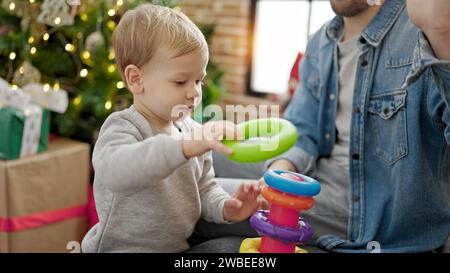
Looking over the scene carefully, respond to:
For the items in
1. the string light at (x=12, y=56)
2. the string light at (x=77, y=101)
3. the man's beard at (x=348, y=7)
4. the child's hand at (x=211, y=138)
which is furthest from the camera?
the string light at (x=77, y=101)

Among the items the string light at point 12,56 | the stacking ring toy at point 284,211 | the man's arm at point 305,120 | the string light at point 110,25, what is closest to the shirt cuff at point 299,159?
the man's arm at point 305,120

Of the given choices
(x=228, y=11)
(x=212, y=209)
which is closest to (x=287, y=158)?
(x=212, y=209)

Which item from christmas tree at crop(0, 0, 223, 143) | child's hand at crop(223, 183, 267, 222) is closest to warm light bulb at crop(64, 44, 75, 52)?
christmas tree at crop(0, 0, 223, 143)

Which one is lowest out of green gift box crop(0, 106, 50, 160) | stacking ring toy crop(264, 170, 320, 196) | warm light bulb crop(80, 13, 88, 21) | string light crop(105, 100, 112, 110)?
green gift box crop(0, 106, 50, 160)

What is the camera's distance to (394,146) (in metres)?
0.82

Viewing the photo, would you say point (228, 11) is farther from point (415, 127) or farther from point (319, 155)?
point (415, 127)

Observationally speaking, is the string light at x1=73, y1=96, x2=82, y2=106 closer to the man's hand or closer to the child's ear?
the child's ear

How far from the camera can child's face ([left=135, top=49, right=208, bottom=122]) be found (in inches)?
24.3

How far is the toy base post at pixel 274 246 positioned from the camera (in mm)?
648

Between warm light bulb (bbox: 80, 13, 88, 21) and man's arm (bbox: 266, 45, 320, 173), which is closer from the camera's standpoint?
warm light bulb (bbox: 80, 13, 88, 21)

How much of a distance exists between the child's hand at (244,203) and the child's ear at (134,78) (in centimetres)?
18

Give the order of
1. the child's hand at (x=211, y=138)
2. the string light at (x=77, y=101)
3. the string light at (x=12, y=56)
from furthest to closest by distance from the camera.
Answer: the string light at (x=77, y=101)
the string light at (x=12, y=56)
the child's hand at (x=211, y=138)

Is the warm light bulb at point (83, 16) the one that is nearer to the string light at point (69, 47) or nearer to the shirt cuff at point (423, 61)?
the string light at point (69, 47)

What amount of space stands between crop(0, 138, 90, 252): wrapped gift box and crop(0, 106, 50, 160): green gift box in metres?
0.04
